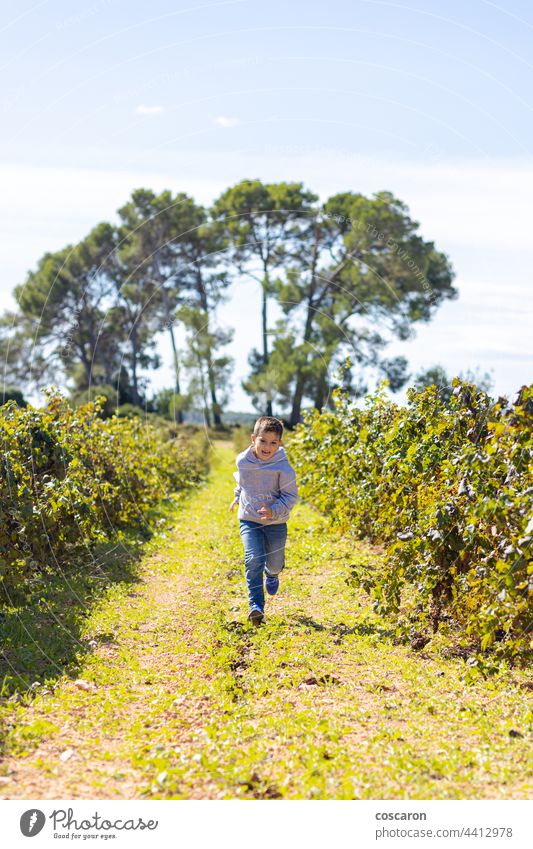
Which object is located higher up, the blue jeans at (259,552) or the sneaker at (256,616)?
the blue jeans at (259,552)

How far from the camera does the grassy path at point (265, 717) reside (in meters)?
4.14

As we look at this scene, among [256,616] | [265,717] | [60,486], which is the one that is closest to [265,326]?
[60,486]

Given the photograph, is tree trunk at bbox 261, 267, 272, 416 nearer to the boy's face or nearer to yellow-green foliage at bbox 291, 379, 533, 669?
yellow-green foliage at bbox 291, 379, 533, 669

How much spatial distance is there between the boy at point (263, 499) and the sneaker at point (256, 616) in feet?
0.08

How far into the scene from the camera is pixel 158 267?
33.2 metres

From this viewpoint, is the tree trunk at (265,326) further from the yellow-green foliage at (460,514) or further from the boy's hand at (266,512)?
the boy's hand at (266,512)

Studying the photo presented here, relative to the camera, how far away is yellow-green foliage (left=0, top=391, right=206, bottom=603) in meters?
7.72

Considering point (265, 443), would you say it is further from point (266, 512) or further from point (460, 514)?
point (460, 514)

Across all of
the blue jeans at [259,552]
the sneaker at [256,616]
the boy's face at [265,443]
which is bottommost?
the sneaker at [256,616]

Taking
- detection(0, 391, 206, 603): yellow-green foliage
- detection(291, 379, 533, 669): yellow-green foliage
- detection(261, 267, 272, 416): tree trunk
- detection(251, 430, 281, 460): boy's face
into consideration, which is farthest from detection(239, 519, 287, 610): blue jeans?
detection(261, 267, 272, 416): tree trunk

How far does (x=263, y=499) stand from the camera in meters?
7.38

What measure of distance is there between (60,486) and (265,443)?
263 centimetres

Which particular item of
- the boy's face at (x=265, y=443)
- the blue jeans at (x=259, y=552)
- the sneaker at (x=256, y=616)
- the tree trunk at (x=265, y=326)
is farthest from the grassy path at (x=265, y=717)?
the tree trunk at (x=265, y=326)

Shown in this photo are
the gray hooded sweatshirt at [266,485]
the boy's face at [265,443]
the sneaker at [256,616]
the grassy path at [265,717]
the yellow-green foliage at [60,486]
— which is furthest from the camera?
the yellow-green foliage at [60,486]
